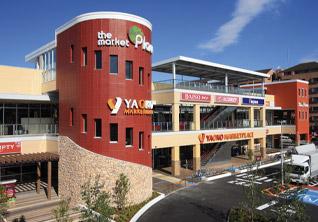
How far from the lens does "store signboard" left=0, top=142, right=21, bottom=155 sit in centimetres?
2928

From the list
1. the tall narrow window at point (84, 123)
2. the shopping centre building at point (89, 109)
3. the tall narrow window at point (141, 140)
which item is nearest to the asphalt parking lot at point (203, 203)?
the shopping centre building at point (89, 109)

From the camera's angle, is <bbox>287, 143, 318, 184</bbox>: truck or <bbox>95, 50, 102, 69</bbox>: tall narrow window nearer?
<bbox>95, 50, 102, 69</bbox>: tall narrow window

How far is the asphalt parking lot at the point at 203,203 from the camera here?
25422 mm

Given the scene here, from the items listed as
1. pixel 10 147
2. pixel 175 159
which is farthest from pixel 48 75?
pixel 175 159

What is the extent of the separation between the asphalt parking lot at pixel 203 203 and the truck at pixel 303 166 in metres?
2.95

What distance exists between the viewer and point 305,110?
68375mm

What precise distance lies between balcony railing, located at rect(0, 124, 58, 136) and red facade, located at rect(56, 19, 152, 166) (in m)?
4.63

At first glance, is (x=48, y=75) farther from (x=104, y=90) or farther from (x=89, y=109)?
(x=104, y=90)

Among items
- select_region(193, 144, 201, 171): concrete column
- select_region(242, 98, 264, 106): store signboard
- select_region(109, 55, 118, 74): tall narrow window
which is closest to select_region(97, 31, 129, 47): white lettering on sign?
select_region(109, 55, 118, 74): tall narrow window

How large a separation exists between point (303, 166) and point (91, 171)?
24834 mm

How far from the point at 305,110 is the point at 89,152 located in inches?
2217

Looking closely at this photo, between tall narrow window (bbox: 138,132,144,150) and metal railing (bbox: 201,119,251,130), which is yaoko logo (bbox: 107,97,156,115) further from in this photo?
metal railing (bbox: 201,119,251,130)

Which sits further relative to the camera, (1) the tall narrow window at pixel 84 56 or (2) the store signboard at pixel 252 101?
(2) the store signboard at pixel 252 101

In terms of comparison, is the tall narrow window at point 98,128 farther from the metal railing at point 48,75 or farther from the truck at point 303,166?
the truck at point 303,166
